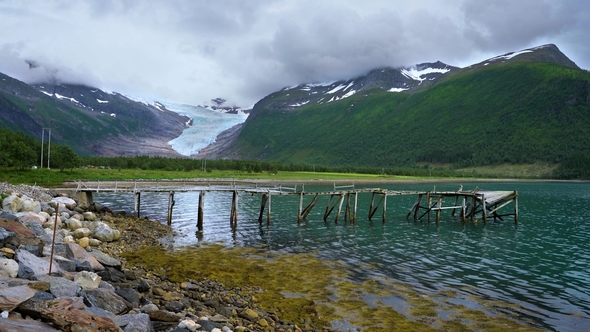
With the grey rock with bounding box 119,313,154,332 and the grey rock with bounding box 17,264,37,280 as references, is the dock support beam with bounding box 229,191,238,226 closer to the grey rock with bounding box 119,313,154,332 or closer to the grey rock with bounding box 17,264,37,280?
the grey rock with bounding box 17,264,37,280

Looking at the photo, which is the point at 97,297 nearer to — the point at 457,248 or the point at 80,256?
the point at 80,256

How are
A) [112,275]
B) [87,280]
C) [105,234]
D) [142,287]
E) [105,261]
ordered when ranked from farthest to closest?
[105,234], [105,261], [112,275], [142,287], [87,280]

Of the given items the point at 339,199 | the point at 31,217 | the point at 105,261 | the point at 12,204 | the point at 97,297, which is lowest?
the point at 105,261

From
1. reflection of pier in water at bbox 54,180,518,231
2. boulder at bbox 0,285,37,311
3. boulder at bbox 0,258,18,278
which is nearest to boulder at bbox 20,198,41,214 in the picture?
reflection of pier in water at bbox 54,180,518,231

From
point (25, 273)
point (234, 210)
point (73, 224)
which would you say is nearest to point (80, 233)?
point (73, 224)

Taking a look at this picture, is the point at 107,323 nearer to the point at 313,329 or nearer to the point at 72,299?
the point at 72,299

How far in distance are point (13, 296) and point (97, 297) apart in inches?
110

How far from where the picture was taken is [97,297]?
11.9 m

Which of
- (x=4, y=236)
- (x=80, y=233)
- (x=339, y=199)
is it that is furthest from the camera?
(x=339, y=199)

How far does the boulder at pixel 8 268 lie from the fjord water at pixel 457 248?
1684cm

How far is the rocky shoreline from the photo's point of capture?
30.5 feet

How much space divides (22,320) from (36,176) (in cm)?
7400

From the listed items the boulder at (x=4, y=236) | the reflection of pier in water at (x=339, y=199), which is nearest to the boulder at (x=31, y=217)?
the boulder at (x=4, y=236)

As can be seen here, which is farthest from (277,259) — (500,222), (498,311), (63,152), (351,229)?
(63,152)
